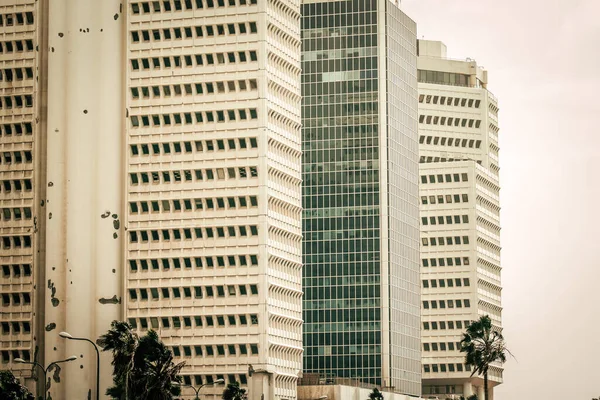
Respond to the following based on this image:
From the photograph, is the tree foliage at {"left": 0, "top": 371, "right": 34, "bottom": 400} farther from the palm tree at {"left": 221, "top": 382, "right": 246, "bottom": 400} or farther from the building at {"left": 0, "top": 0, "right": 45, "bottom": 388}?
the building at {"left": 0, "top": 0, "right": 45, "bottom": 388}

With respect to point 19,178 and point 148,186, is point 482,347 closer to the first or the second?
point 148,186

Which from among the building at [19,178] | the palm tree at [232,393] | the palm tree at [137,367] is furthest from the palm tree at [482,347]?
the palm tree at [137,367]

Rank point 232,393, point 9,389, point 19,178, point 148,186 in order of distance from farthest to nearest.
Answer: point 19,178, point 148,186, point 232,393, point 9,389

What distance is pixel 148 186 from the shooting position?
180375mm

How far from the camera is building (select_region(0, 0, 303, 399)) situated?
178m

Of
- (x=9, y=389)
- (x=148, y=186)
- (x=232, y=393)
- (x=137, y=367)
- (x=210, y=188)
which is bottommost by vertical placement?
(x=9, y=389)

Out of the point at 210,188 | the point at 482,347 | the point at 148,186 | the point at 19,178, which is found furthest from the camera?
the point at 482,347

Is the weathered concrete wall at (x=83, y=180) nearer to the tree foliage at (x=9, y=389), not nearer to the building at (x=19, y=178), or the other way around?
the building at (x=19, y=178)

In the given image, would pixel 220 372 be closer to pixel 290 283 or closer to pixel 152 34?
pixel 290 283

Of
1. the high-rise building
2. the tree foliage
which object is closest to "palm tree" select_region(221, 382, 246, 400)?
the high-rise building

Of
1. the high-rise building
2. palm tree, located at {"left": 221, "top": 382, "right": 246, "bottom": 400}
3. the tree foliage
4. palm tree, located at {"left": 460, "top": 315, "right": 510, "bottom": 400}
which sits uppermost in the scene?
the high-rise building

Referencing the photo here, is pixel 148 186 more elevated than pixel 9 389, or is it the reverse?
pixel 148 186

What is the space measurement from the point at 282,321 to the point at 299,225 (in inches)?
476

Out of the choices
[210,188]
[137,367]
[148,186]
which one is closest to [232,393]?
[137,367]
